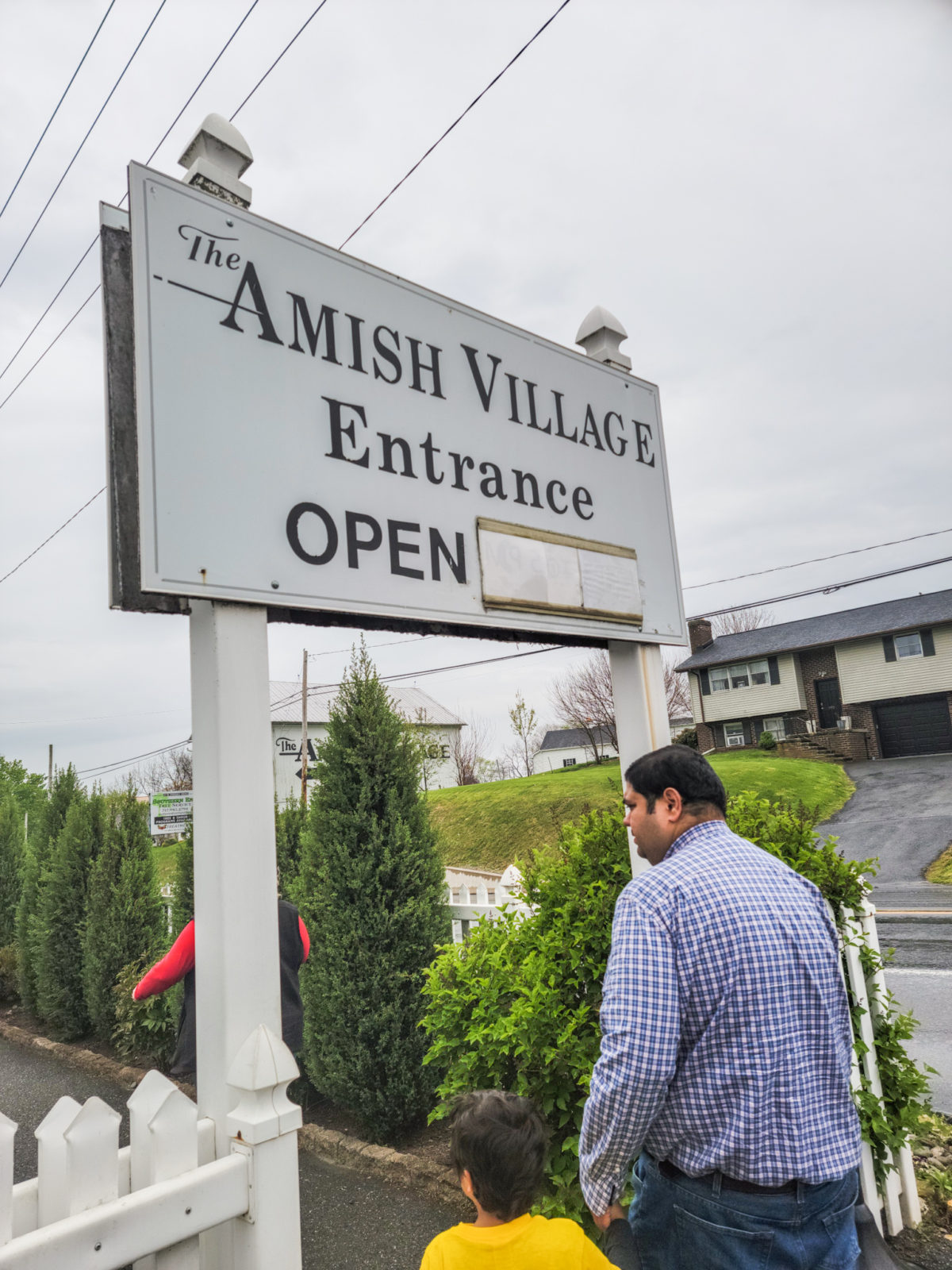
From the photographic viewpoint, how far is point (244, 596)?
217cm

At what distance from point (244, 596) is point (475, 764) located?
63942mm

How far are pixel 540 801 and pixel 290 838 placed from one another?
65.1ft

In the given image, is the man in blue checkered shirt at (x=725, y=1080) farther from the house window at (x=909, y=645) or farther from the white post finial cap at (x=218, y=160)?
the house window at (x=909, y=645)

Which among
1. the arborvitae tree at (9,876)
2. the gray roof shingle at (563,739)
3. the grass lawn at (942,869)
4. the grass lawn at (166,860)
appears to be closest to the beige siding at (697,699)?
the grass lawn at (942,869)

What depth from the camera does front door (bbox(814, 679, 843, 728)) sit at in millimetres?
35469

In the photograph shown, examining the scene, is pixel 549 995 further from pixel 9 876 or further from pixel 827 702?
pixel 827 702

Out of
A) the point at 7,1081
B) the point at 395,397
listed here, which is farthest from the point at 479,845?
the point at 395,397

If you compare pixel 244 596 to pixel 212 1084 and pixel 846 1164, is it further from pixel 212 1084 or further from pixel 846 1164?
pixel 846 1164

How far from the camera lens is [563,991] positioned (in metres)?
3.34

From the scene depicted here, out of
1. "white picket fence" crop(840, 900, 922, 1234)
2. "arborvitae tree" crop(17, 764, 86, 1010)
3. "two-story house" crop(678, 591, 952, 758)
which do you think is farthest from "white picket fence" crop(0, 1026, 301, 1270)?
"two-story house" crop(678, 591, 952, 758)

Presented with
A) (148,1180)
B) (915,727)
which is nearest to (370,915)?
(148,1180)

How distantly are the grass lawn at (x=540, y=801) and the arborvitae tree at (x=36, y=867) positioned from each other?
1238 cm

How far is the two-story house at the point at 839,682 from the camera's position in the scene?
32.6 meters

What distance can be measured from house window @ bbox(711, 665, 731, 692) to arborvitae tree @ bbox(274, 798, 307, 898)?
34065 millimetres
